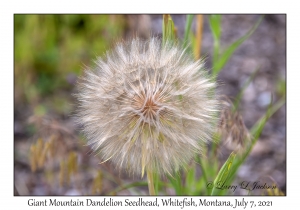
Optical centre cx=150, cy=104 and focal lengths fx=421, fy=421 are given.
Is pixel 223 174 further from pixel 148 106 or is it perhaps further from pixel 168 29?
pixel 168 29

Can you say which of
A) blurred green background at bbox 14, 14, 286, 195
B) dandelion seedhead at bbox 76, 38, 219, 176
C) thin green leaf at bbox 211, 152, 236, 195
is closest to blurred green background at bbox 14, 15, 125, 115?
blurred green background at bbox 14, 14, 286, 195

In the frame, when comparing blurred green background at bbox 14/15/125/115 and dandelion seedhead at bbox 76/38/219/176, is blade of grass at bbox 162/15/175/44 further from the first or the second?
blurred green background at bbox 14/15/125/115

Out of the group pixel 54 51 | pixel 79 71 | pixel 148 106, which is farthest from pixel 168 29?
pixel 54 51

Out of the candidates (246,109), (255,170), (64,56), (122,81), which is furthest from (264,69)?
(122,81)

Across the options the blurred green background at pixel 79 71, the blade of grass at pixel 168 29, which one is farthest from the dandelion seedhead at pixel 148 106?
the blurred green background at pixel 79 71

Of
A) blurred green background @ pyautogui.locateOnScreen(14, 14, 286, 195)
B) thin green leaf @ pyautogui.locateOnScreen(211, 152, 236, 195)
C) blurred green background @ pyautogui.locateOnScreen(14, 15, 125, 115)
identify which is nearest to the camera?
thin green leaf @ pyautogui.locateOnScreen(211, 152, 236, 195)

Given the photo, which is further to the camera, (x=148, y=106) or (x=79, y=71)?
(x=79, y=71)

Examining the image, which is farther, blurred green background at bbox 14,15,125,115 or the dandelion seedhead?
blurred green background at bbox 14,15,125,115

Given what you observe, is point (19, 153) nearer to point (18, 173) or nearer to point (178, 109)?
point (18, 173)
